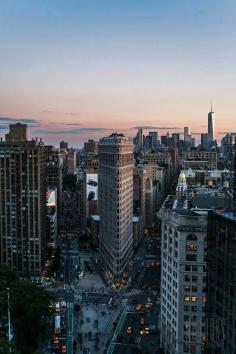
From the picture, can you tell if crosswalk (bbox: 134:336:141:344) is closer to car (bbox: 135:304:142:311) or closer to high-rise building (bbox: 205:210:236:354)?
car (bbox: 135:304:142:311)

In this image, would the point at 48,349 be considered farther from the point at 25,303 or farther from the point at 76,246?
the point at 76,246

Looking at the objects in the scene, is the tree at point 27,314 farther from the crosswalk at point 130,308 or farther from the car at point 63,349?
the crosswalk at point 130,308

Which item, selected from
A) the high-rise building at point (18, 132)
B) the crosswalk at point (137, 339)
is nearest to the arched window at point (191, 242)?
the crosswalk at point (137, 339)

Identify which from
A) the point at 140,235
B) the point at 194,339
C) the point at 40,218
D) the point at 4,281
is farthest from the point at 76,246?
the point at 194,339

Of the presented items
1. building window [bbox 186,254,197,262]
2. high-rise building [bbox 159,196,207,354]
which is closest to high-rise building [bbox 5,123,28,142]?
high-rise building [bbox 159,196,207,354]

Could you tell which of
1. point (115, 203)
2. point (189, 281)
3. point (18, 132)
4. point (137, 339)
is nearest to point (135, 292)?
point (115, 203)

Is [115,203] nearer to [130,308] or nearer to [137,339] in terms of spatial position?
[130,308]
